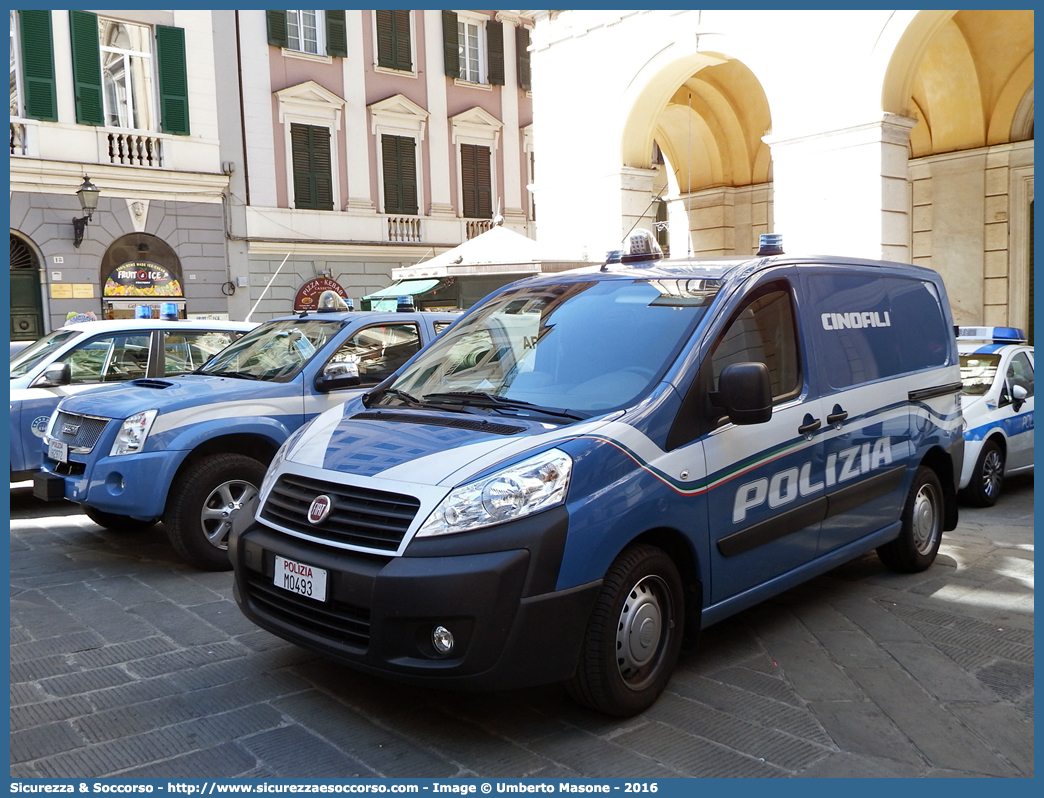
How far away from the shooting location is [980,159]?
556 inches

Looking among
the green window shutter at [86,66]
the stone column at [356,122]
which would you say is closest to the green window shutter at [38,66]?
the green window shutter at [86,66]

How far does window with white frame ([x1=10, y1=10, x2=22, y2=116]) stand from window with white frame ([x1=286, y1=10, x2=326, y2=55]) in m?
6.00

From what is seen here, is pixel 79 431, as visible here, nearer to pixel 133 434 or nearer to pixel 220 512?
pixel 133 434

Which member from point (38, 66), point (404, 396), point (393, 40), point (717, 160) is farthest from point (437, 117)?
point (404, 396)

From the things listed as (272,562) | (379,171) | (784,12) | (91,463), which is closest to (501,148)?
(379,171)

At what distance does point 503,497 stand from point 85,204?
54.0 feet

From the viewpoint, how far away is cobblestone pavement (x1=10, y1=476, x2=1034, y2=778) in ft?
11.0

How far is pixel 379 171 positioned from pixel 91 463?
Result: 18.7 meters

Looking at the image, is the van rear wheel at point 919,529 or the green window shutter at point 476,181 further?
the green window shutter at point 476,181

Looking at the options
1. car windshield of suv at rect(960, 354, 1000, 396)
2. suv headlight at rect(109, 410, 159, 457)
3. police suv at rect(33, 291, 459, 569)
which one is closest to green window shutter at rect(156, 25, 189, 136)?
police suv at rect(33, 291, 459, 569)

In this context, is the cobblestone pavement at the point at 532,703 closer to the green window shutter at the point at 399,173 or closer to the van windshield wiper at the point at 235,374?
the van windshield wiper at the point at 235,374

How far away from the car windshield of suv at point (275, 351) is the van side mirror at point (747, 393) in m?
3.60

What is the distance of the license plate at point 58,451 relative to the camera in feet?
19.4

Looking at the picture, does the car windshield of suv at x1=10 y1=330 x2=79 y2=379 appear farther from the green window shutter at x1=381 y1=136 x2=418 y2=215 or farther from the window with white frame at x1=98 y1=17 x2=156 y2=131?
the green window shutter at x1=381 y1=136 x2=418 y2=215
